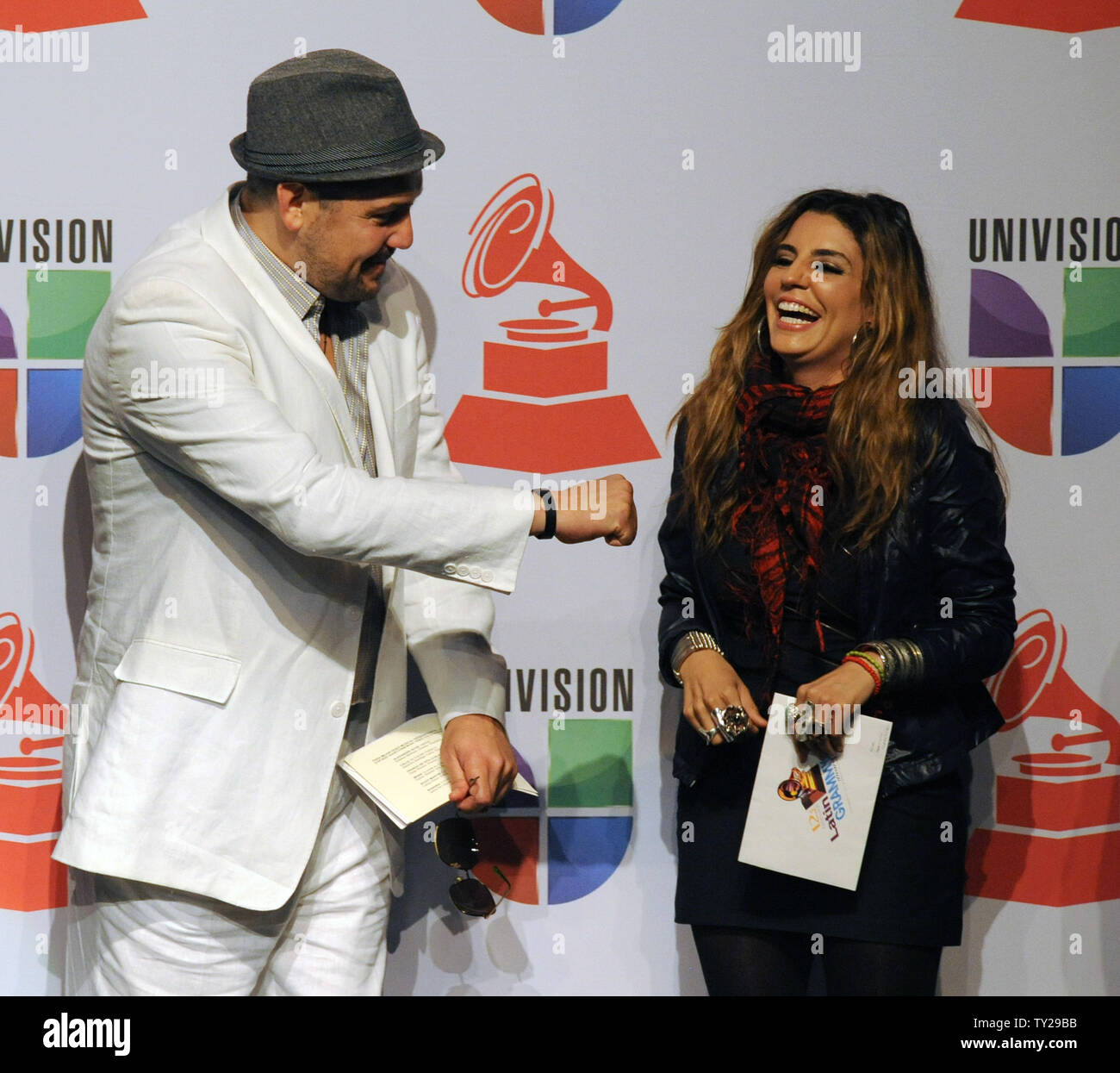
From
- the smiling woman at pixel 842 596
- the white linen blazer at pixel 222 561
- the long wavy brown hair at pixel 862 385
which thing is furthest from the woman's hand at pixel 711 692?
the white linen blazer at pixel 222 561

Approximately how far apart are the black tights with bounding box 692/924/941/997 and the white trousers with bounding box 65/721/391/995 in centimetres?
65

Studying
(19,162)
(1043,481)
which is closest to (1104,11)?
(1043,481)

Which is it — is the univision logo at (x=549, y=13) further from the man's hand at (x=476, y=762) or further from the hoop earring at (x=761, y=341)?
the man's hand at (x=476, y=762)

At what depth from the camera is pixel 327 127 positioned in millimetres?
2379

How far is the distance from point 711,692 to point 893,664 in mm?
329

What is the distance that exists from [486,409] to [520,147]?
580 millimetres

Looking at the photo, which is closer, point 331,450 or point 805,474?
point 331,450

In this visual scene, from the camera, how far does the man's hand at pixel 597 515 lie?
236cm

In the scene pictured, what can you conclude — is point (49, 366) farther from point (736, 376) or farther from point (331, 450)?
point (736, 376)

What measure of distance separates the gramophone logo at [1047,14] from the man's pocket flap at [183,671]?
7.00 ft

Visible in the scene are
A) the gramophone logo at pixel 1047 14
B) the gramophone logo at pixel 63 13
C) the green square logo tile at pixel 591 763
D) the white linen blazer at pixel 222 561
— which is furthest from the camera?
the green square logo tile at pixel 591 763

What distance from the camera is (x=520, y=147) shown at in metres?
3.10

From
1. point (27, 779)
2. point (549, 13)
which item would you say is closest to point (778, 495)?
point (549, 13)
